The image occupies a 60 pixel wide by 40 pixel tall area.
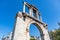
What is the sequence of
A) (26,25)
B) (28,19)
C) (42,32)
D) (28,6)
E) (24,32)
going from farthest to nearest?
(28,6), (42,32), (28,19), (26,25), (24,32)

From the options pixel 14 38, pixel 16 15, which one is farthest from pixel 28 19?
pixel 14 38

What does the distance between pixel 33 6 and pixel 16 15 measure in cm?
463

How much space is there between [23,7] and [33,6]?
2559 mm

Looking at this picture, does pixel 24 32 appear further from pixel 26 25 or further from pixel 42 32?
pixel 42 32

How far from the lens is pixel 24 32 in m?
11.5

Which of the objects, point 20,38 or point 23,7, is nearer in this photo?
point 20,38

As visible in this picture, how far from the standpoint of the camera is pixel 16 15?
496 inches

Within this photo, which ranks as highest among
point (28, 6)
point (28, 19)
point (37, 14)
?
point (28, 6)

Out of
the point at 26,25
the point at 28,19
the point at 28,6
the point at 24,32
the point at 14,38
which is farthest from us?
the point at 28,6

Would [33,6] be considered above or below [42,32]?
above

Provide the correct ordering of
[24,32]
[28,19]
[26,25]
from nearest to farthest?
[24,32] → [26,25] → [28,19]

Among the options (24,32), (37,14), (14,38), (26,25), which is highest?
(37,14)

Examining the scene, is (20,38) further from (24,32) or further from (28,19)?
(28,19)

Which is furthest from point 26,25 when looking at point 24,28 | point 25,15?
point 25,15
